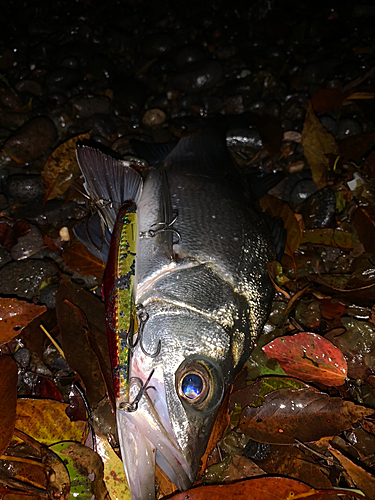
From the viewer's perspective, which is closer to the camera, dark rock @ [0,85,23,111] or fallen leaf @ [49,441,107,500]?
fallen leaf @ [49,441,107,500]

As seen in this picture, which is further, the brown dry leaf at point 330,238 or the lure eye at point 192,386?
the brown dry leaf at point 330,238

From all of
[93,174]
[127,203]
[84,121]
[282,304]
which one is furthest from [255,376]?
[84,121]

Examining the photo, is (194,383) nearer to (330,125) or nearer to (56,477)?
(56,477)

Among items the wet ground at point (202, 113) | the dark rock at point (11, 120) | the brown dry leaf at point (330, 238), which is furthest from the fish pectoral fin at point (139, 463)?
the dark rock at point (11, 120)

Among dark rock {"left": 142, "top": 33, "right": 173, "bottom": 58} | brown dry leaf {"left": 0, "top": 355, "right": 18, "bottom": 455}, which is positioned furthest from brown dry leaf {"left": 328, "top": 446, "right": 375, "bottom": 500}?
dark rock {"left": 142, "top": 33, "right": 173, "bottom": 58}

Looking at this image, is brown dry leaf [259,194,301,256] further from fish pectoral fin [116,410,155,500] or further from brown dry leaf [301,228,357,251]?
fish pectoral fin [116,410,155,500]

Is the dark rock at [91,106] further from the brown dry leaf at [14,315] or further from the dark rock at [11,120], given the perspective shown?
the brown dry leaf at [14,315]
